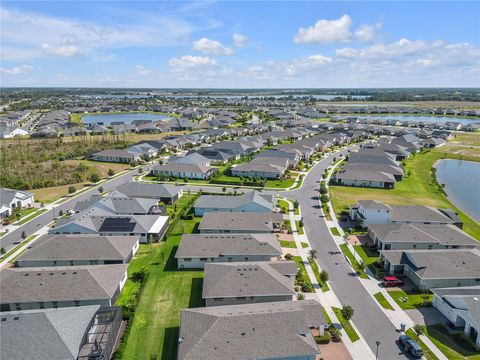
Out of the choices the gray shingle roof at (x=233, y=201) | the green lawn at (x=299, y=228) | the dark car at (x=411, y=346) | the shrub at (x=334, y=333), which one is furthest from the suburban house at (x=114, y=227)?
the dark car at (x=411, y=346)

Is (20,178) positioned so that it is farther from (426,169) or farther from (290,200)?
(426,169)

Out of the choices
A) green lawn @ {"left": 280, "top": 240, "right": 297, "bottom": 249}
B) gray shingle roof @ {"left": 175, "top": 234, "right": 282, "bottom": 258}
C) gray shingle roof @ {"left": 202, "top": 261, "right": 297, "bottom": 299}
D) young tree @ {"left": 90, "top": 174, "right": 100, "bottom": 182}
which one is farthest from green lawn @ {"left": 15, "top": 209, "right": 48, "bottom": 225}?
green lawn @ {"left": 280, "top": 240, "right": 297, "bottom": 249}

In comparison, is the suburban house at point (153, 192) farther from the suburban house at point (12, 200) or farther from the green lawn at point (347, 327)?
the green lawn at point (347, 327)

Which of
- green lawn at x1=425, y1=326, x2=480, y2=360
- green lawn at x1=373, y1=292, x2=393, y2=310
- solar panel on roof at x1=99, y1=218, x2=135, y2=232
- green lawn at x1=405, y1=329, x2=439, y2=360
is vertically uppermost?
solar panel on roof at x1=99, y1=218, x2=135, y2=232

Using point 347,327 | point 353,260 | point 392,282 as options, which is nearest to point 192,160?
point 353,260

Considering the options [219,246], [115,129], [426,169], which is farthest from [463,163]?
[115,129]

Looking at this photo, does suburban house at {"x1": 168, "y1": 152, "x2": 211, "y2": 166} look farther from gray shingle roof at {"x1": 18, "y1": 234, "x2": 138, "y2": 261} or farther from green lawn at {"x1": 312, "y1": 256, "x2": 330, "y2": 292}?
green lawn at {"x1": 312, "y1": 256, "x2": 330, "y2": 292}
